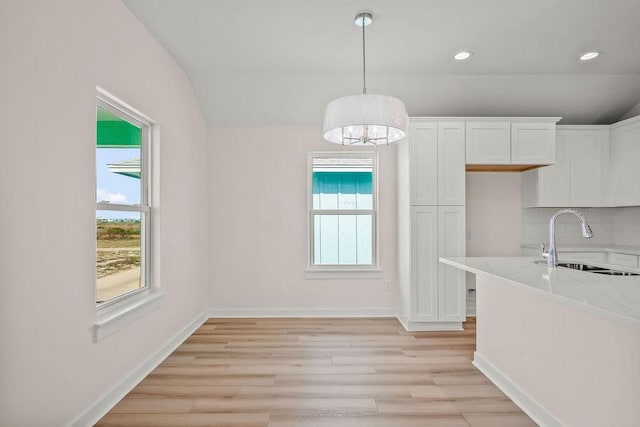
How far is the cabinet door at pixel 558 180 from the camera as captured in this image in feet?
14.3

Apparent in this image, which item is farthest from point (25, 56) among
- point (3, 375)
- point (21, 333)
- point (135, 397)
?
point (135, 397)

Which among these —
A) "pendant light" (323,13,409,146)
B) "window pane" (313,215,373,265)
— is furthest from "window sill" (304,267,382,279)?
"pendant light" (323,13,409,146)

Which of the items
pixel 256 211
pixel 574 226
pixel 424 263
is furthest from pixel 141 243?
pixel 574 226

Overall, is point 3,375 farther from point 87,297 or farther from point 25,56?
point 25,56

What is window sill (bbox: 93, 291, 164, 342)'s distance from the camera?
2389mm

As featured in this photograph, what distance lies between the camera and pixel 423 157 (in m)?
4.07

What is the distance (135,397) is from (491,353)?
2.73 metres

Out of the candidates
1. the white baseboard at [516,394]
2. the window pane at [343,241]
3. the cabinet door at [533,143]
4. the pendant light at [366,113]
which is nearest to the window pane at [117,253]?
the pendant light at [366,113]

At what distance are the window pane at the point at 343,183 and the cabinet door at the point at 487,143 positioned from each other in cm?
125

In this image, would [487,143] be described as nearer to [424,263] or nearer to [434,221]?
[434,221]

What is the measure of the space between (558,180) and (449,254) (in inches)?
64.9

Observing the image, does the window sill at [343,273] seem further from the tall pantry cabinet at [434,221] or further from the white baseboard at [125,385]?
the white baseboard at [125,385]

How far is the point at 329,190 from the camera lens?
190 inches

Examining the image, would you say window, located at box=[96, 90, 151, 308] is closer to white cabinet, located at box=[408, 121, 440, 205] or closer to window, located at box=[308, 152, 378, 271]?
window, located at box=[308, 152, 378, 271]
